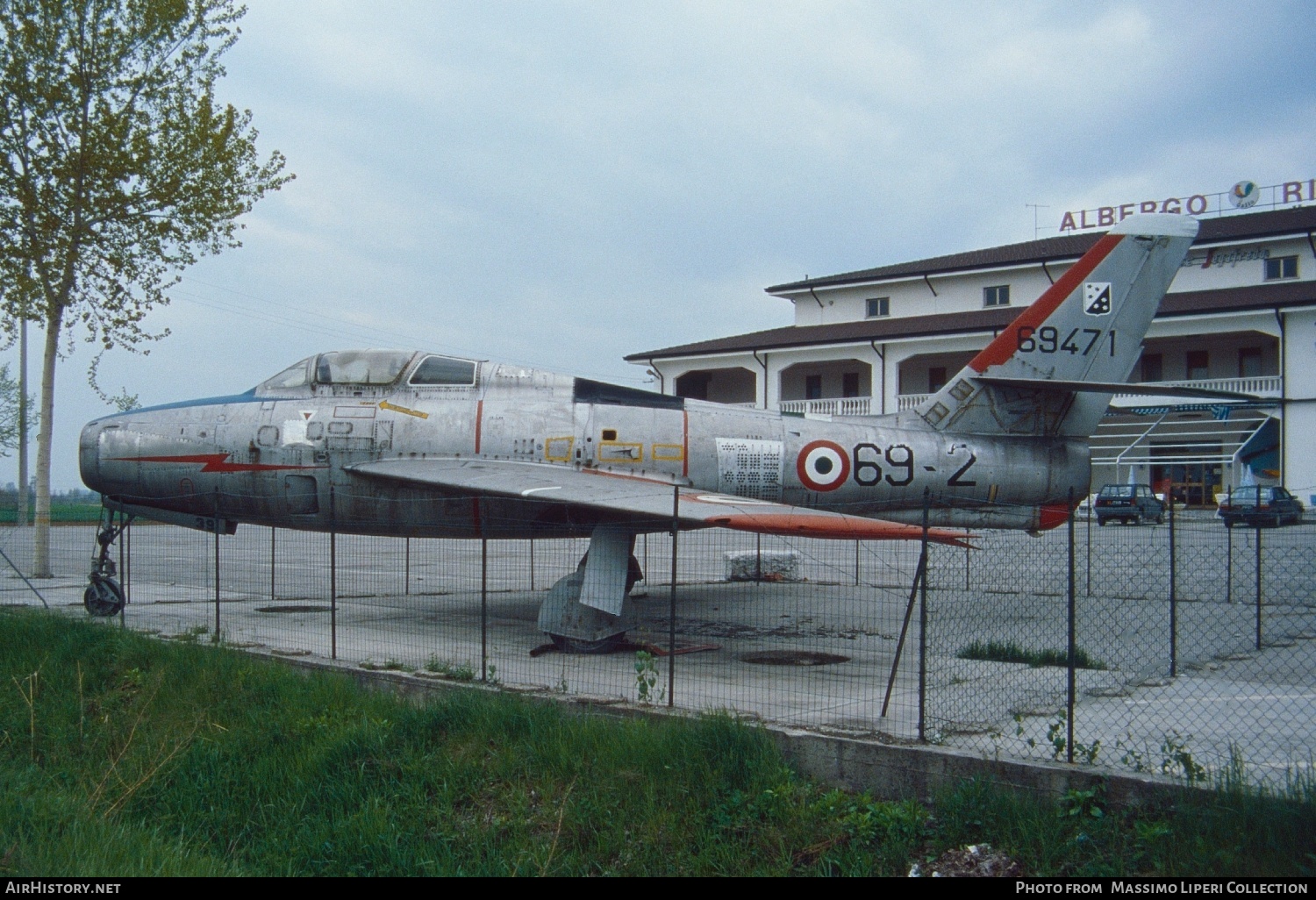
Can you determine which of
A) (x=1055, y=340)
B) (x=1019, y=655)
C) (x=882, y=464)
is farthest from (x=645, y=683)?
(x=1055, y=340)

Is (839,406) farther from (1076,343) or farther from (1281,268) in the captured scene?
(1076,343)

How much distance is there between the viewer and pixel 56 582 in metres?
20.3

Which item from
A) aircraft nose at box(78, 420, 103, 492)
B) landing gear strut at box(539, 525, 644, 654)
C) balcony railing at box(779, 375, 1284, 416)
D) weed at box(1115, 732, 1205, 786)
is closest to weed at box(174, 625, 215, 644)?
aircraft nose at box(78, 420, 103, 492)

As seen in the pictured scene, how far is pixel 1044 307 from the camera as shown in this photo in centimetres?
1431

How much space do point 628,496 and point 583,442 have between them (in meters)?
2.13

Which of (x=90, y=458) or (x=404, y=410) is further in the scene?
(x=90, y=458)

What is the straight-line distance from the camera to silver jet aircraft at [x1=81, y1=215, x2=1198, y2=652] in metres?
13.1

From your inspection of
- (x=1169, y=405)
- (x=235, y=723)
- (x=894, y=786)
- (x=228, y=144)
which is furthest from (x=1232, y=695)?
(x=1169, y=405)

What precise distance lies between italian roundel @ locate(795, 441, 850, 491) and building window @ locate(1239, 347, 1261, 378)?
37.8 m

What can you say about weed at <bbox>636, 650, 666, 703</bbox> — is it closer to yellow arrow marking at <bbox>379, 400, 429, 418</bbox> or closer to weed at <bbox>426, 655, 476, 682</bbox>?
weed at <bbox>426, 655, 476, 682</bbox>

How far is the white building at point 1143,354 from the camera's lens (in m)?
38.0

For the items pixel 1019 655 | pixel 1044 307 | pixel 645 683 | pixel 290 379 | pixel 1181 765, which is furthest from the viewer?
pixel 1044 307

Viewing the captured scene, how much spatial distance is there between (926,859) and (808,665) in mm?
5208

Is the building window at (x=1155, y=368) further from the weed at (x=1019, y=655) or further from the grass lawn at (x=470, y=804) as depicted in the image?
the grass lawn at (x=470, y=804)
